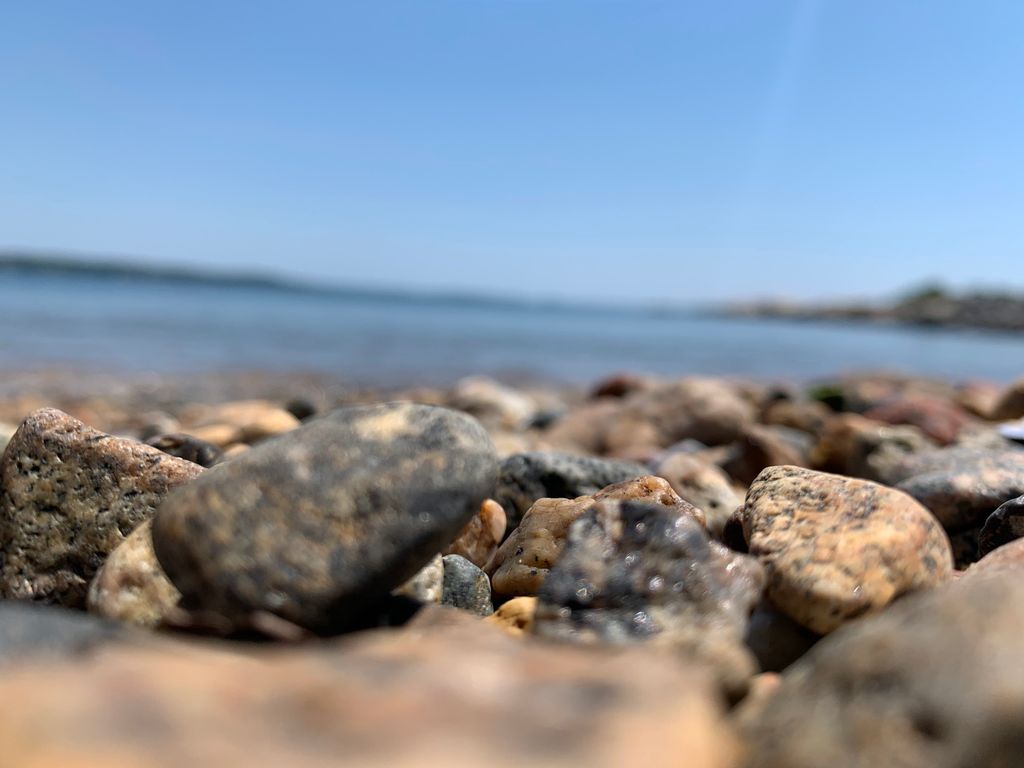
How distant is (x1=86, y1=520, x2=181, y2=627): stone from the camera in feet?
7.72

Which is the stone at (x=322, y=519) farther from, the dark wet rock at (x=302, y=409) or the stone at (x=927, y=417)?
the stone at (x=927, y=417)

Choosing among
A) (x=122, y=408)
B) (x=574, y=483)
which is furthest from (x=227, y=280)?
(x=574, y=483)

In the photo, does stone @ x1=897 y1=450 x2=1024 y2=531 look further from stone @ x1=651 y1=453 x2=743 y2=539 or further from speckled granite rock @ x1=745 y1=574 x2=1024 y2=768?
speckled granite rock @ x1=745 y1=574 x2=1024 y2=768

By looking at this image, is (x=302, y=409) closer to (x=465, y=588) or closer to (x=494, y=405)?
(x=494, y=405)

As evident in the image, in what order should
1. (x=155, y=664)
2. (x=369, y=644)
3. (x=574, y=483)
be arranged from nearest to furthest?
1. (x=155, y=664)
2. (x=369, y=644)
3. (x=574, y=483)

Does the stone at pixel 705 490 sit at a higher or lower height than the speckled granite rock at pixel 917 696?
lower

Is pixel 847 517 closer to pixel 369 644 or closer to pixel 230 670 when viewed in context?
pixel 369 644

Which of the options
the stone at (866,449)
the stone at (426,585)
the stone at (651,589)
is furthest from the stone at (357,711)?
the stone at (866,449)

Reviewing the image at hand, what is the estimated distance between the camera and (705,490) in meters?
4.18

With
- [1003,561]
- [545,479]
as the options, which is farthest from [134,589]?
[1003,561]

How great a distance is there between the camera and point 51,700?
132 centimetres

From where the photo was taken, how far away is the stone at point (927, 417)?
742 cm

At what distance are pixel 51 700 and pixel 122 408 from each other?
30.3ft

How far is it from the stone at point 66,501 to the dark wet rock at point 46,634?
947 mm
